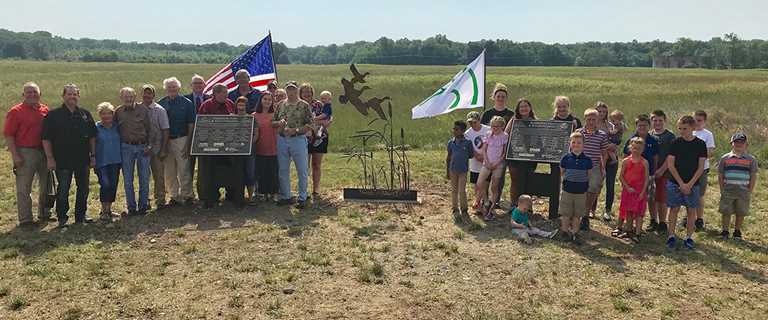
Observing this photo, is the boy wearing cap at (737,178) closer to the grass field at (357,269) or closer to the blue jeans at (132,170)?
the grass field at (357,269)

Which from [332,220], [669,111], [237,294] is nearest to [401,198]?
[332,220]

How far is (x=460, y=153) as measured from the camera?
8.27 meters

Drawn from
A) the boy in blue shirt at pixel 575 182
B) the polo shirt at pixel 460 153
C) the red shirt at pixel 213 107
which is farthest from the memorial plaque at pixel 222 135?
the boy in blue shirt at pixel 575 182

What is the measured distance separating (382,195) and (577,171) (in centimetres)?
328

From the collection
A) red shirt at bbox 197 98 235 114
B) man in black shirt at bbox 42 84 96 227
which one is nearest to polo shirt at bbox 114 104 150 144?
man in black shirt at bbox 42 84 96 227

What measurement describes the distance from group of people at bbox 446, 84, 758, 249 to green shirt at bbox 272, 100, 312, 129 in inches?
91.2

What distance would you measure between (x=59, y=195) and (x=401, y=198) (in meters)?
5.01

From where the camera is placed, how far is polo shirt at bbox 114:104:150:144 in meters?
8.10

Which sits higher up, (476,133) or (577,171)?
(476,133)

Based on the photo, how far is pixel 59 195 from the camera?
7836 millimetres

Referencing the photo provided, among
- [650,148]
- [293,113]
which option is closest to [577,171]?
[650,148]

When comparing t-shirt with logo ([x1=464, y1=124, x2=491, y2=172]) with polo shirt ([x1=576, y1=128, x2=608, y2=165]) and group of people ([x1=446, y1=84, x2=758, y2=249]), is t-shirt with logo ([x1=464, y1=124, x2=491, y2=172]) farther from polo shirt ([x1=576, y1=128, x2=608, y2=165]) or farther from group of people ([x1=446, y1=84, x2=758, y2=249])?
polo shirt ([x1=576, y1=128, x2=608, y2=165])

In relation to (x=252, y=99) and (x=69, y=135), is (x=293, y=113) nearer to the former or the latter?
(x=252, y=99)

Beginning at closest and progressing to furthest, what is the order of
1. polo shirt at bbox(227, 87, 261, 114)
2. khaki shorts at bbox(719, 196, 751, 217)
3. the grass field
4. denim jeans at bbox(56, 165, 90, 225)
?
the grass field
khaki shorts at bbox(719, 196, 751, 217)
denim jeans at bbox(56, 165, 90, 225)
polo shirt at bbox(227, 87, 261, 114)
